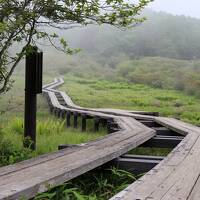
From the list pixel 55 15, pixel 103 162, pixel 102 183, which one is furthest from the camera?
pixel 55 15

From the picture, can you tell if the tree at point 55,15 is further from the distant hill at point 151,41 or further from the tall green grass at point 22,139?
the distant hill at point 151,41

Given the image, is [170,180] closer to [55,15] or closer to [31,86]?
[55,15]

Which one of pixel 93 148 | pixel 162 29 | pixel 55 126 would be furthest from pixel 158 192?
pixel 162 29

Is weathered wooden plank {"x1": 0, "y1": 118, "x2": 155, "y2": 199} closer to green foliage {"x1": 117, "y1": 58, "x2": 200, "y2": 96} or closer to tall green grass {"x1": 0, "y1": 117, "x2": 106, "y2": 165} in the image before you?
tall green grass {"x1": 0, "y1": 117, "x2": 106, "y2": 165}

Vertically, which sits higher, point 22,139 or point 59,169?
point 59,169

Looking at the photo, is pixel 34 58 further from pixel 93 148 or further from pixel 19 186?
pixel 19 186

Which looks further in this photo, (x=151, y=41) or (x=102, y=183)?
(x=151, y=41)

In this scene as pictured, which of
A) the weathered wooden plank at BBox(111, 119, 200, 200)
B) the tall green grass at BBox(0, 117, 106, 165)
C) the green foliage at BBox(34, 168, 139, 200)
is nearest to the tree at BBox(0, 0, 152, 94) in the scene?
the tall green grass at BBox(0, 117, 106, 165)

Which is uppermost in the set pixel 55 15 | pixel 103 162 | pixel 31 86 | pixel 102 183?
pixel 55 15

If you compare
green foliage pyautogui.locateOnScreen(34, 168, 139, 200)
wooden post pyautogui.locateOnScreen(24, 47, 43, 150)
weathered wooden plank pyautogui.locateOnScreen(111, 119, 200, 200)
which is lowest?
green foliage pyautogui.locateOnScreen(34, 168, 139, 200)

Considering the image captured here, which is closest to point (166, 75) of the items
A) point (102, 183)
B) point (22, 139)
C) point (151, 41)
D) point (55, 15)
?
point (22, 139)

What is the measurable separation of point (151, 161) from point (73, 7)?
2.34m

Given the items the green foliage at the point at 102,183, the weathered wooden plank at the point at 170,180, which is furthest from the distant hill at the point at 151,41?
the weathered wooden plank at the point at 170,180

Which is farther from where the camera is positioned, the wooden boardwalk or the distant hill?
the distant hill
